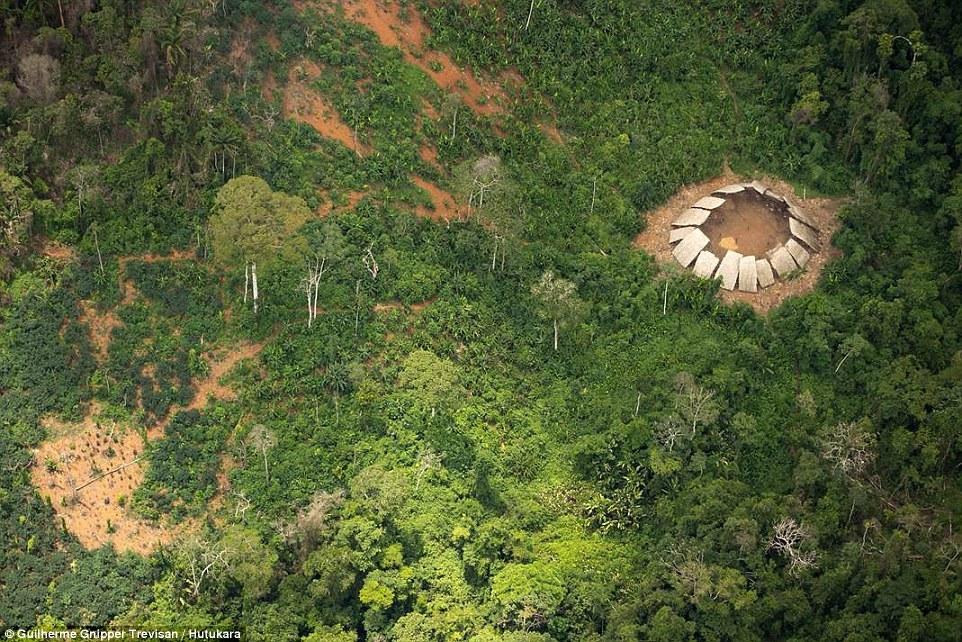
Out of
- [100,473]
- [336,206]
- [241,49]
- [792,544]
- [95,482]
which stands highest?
[241,49]

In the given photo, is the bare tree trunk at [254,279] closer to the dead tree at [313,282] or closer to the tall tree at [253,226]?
the tall tree at [253,226]

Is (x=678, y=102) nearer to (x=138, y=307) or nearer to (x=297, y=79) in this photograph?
(x=297, y=79)

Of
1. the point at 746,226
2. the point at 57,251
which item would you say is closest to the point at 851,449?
the point at 746,226

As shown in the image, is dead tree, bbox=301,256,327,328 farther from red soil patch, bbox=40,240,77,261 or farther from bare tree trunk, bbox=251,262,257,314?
red soil patch, bbox=40,240,77,261

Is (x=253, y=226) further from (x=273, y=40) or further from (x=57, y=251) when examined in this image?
(x=273, y=40)

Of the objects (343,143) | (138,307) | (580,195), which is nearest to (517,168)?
(580,195)
